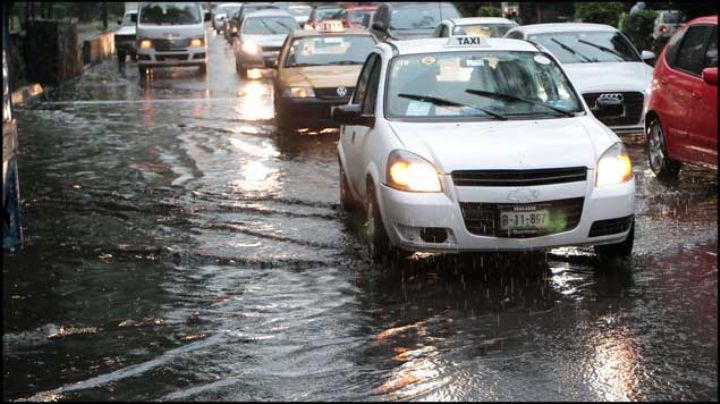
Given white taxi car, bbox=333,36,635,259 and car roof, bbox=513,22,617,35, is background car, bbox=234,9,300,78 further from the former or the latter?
white taxi car, bbox=333,36,635,259

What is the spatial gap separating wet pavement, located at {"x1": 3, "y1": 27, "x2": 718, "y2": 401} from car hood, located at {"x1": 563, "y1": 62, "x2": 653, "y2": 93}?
240 cm

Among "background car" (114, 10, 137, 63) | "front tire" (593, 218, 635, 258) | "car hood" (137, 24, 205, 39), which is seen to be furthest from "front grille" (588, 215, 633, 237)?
"background car" (114, 10, 137, 63)

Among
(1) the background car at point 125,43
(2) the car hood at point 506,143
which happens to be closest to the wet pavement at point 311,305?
(2) the car hood at point 506,143

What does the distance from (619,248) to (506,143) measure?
44.6 inches

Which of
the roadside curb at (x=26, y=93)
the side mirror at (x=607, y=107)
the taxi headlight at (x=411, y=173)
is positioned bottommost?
the roadside curb at (x=26, y=93)

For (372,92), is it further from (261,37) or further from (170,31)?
(170,31)

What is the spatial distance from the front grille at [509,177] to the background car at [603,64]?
22.7 feet

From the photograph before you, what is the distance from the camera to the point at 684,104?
12.0 m

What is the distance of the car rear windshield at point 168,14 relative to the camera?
34.2 meters

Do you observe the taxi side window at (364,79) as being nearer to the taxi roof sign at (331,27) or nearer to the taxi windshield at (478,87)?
the taxi windshield at (478,87)

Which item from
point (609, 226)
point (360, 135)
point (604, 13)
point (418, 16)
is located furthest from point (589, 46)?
point (604, 13)

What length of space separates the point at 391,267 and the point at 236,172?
559 centimetres

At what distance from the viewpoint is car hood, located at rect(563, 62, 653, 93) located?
1599 cm

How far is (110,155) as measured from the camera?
15.9 m
